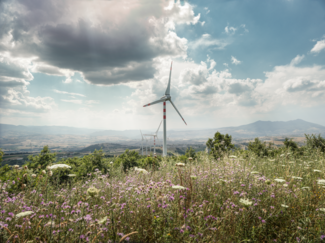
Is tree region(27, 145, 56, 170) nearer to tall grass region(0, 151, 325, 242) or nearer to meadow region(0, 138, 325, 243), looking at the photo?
meadow region(0, 138, 325, 243)

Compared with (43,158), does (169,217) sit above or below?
above

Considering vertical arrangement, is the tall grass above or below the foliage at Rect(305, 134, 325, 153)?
below

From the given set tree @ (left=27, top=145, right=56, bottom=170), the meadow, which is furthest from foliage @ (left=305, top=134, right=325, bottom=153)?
tree @ (left=27, top=145, right=56, bottom=170)

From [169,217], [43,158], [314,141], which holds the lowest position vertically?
[43,158]

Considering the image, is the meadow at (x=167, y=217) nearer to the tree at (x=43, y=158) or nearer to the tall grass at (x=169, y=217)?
the tall grass at (x=169, y=217)

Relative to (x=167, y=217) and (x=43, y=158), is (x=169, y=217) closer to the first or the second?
(x=167, y=217)

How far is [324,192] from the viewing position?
468 centimetres

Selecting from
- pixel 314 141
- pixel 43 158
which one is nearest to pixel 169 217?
pixel 43 158

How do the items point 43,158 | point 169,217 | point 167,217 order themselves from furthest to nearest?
point 43,158
point 167,217
point 169,217

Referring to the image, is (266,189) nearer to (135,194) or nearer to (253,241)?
(253,241)

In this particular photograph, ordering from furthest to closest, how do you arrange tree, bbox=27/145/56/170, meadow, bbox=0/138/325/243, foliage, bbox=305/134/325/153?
foliage, bbox=305/134/325/153 → tree, bbox=27/145/56/170 → meadow, bbox=0/138/325/243

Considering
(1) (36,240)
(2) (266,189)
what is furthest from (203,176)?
(1) (36,240)

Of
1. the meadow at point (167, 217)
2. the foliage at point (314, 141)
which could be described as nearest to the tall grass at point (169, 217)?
the meadow at point (167, 217)

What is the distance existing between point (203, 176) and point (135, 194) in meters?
2.33
